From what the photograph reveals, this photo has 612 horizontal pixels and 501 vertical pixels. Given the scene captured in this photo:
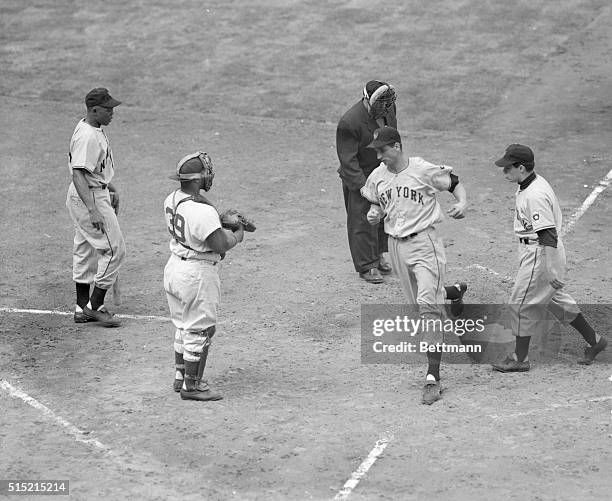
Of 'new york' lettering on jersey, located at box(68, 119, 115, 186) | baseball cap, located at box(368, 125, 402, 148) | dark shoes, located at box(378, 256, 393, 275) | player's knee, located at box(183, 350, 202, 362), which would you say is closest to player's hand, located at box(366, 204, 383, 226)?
baseball cap, located at box(368, 125, 402, 148)

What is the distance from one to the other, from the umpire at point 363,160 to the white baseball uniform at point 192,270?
10.0 feet

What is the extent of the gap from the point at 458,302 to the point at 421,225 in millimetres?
1474

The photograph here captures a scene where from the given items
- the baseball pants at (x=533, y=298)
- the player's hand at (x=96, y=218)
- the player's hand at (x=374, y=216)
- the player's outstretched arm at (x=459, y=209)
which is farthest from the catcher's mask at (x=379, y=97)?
the player's hand at (x=96, y=218)

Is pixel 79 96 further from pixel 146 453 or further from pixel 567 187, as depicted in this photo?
pixel 146 453

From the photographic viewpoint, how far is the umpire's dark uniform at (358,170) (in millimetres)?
11766

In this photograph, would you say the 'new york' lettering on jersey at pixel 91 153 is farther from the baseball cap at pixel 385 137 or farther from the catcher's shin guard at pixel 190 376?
the baseball cap at pixel 385 137

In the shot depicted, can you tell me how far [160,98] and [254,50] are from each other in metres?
2.56

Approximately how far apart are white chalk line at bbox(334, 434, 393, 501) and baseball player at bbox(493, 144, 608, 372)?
1.74 meters

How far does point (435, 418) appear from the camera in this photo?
8.88m

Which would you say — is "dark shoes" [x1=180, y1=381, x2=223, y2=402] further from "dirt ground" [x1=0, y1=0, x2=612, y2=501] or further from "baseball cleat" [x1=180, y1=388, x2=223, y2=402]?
"dirt ground" [x1=0, y1=0, x2=612, y2=501]

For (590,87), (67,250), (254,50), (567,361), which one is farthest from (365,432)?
(254,50)

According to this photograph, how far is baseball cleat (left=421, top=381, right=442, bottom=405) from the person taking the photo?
914cm

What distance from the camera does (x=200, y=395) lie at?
930cm

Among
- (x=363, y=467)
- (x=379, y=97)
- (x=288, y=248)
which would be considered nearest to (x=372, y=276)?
(x=288, y=248)
